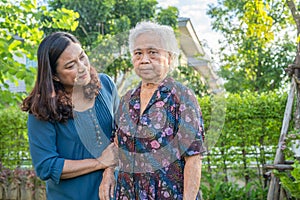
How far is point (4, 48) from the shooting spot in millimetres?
4535

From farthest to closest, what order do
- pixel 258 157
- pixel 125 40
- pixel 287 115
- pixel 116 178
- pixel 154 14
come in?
1. pixel 154 14
2. pixel 258 157
3. pixel 287 115
4. pixel 116 178
5. pixel 125 40

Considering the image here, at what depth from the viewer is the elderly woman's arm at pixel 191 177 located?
1.64 metres

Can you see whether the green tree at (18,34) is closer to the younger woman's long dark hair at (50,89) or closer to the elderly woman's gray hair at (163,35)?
the younger woman's long dark hair at (50,89)

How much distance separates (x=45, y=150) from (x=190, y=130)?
0.70 m

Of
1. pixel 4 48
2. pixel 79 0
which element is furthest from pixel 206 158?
pixel 79 0

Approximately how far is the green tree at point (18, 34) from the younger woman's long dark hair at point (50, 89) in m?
2.51

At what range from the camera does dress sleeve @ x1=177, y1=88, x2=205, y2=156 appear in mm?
1648

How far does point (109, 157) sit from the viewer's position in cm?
195

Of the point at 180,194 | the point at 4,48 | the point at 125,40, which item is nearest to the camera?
the point at 180,194

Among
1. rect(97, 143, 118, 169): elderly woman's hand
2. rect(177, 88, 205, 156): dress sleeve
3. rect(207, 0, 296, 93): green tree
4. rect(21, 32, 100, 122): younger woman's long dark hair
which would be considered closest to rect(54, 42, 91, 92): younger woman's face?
rect(21, 32, 100, 122): younger woman's long dark hair

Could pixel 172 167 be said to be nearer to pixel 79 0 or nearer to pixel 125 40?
Answer: pixel 125 40

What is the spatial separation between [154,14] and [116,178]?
920 centimetres

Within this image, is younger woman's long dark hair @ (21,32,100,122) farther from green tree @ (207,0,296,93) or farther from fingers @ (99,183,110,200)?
green tree @ (207,0,296,93)

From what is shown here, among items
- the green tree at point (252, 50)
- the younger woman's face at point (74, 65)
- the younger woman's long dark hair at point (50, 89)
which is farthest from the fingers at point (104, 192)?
the green tree at point (252, 50)
